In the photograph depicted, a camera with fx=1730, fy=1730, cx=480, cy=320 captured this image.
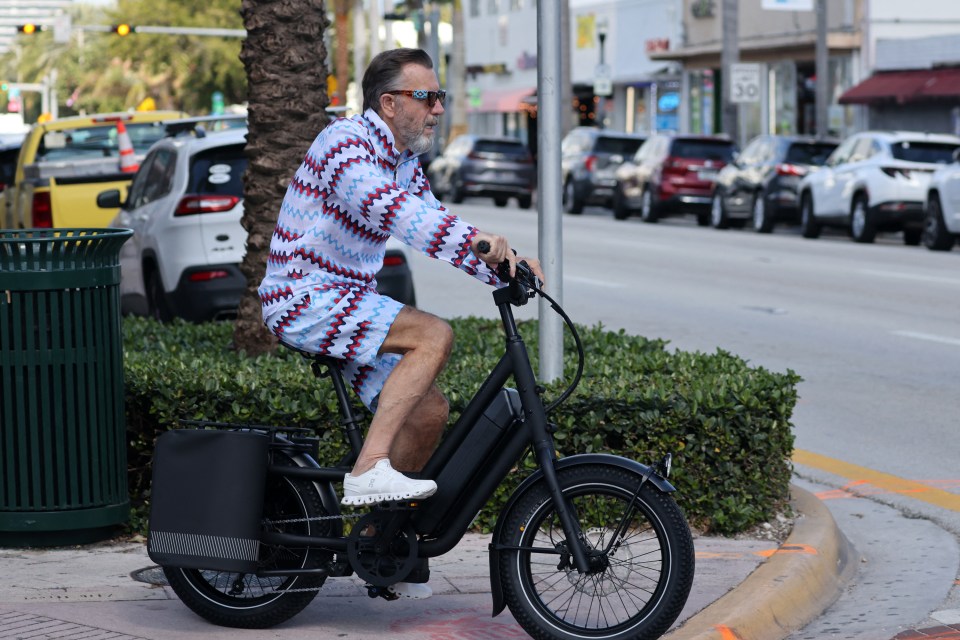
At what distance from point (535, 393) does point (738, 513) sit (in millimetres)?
1831

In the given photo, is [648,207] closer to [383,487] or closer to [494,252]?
[383,487]

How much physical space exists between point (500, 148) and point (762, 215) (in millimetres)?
12241

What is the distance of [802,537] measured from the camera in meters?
6.27

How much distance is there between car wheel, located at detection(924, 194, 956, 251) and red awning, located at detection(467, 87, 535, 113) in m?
41.1

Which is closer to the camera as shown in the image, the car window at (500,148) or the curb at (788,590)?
the curb at (788,590)

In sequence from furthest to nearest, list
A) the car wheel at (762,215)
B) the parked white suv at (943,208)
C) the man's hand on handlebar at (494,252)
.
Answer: the car wheel at (762,215) → the parked white suv at (943,208) → the man's hand on handlebar at (494,252)

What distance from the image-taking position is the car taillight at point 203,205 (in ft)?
38.8

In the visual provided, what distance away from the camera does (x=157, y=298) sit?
12.3 m

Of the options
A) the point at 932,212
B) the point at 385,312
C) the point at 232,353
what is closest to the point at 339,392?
the point at 385,312

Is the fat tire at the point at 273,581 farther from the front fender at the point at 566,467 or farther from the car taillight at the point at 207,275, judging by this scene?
the car taillight at the point at 207,275

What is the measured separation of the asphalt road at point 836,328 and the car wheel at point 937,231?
0.18m

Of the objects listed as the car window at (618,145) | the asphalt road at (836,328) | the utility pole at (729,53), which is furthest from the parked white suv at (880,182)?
the utility pole at (729,53)

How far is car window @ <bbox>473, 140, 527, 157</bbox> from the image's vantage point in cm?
3975

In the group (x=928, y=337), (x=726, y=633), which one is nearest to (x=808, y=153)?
(x=928, y=337)
